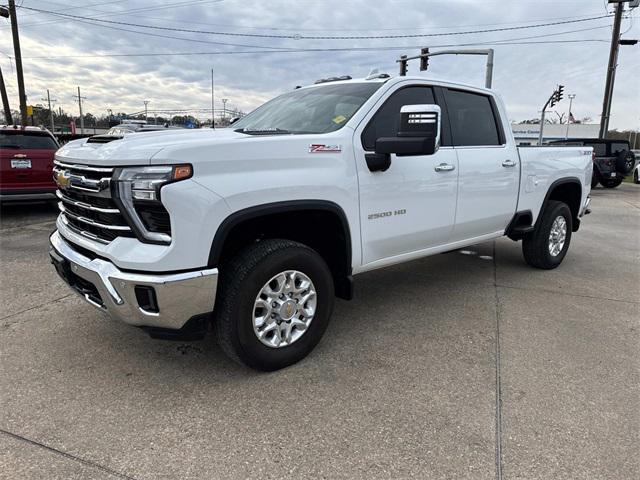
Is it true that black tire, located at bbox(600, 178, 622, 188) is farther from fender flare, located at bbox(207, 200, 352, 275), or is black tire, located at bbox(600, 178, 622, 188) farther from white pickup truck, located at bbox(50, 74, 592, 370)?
fender flare, located at bbox(207, 200, 352, 275)

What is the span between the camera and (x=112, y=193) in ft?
8.52

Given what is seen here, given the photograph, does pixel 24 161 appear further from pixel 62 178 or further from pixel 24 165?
pixel 62 178

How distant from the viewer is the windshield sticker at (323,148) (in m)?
3.07

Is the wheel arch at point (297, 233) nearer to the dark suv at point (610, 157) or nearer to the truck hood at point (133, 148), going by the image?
the truck hood at point (133, 148)

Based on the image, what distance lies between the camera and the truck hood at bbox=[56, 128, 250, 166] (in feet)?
8.38

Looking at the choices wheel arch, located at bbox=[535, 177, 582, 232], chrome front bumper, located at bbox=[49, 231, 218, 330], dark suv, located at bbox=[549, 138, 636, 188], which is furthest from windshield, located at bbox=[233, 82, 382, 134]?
dark suv, located at bbox=[549, 138, 636, 188]

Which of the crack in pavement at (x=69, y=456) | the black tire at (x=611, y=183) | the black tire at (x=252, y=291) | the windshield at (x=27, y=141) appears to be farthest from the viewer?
the black tire at (x=611, y=183)

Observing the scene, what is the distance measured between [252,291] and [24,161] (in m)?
7.36

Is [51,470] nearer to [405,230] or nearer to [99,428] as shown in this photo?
[99,428]

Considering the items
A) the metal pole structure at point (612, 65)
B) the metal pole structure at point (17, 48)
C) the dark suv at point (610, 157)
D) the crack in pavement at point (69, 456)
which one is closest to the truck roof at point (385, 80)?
the crack in pavement at point (69, 456)

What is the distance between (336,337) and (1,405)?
2219 millimetres

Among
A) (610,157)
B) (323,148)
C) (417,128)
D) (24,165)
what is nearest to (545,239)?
(417,128)

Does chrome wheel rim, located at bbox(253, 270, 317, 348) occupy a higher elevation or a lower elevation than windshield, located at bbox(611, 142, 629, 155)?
lower

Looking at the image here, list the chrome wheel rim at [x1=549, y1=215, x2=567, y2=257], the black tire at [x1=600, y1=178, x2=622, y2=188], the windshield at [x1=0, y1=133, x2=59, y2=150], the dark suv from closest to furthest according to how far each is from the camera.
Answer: the chrome wheel rim at [x1=549, y1=215, x2=567, y2=257] < the windshield at [x1=0, y1=133, x2=59, y2=150] < the dark suv < the black tire at [x1=600, y1=178, x2=622, y2=188]
